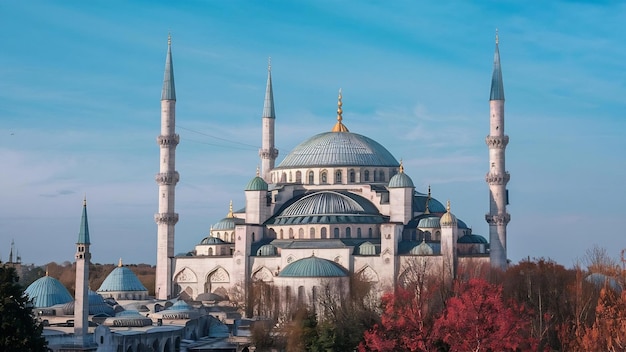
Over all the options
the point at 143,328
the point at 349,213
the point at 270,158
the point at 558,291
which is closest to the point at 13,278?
the point at 143,328

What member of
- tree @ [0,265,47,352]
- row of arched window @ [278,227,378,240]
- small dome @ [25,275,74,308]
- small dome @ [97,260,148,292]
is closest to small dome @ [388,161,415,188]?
row of arched window @ [278,227,378,240]

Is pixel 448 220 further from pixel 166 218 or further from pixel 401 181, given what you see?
pixel 166 218

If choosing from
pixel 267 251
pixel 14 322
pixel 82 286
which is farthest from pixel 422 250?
pixel 14 322

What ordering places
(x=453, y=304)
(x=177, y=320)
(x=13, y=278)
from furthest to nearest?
(x=177, y=320) < (x=453, y=304) < (x=13, y=278)

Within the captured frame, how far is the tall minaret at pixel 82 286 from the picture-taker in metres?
43.2

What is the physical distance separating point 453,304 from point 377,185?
79.1 feet

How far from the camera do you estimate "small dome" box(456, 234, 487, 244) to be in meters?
58.4

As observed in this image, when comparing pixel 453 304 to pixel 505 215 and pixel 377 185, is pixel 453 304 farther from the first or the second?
pixel 377 185

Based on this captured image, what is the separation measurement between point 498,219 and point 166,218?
16.2 meters

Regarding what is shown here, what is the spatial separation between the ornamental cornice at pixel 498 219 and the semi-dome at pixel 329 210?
5698 millimetres

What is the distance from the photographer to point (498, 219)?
57.5 meters

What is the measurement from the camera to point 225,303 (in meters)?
58.7

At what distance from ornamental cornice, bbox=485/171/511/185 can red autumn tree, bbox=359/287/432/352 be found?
61.8ft

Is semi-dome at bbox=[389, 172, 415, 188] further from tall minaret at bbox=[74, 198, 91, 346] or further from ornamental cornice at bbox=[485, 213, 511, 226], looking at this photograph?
tall minaret at bbox=[74, 198, 91, 346]
